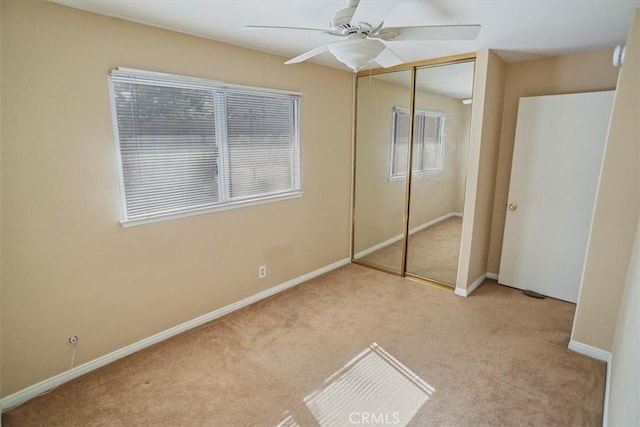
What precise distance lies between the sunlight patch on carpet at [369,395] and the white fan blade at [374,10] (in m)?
2.11

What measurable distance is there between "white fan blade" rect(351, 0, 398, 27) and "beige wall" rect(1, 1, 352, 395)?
1561 mm

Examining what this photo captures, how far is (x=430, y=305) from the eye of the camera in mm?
3246

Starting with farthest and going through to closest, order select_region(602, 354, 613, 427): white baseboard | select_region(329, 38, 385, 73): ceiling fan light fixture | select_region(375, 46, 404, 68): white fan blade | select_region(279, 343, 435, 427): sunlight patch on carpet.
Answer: select_region(375, 46, 404, 68): white fan blade → select_region(279, 343, 435, 427): sunlight patch on carpet → select_region(602, 354, 613, 427): white baseboard → select_region(329, 38, 385, 73): ceiling fan light fixture

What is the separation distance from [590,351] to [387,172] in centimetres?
250

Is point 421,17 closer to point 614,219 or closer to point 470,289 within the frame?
point 614,219

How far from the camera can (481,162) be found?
3217 millimetres

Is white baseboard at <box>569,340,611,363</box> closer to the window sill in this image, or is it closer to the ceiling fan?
the ceiling fan

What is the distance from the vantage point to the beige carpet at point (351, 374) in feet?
6.41

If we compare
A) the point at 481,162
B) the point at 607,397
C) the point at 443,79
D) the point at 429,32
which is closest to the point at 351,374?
the point at 607,397

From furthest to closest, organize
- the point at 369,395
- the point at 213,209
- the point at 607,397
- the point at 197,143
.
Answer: the point at 213,209 → the point at 197,143 → the point at 369,395 → the point at 607,397

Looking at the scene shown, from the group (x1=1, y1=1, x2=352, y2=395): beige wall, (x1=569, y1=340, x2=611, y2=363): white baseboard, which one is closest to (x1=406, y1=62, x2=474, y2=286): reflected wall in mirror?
(x1=569, y1=340, x2=611, y2=363): white baseboard

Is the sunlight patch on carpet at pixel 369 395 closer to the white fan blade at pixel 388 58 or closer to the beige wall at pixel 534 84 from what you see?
the white fan blade at pixel 388 58

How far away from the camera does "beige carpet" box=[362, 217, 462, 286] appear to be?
364cm

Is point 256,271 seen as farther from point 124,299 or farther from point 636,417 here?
point 636,417
